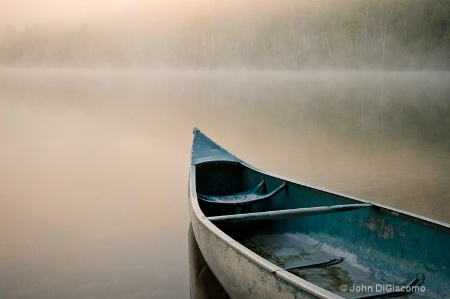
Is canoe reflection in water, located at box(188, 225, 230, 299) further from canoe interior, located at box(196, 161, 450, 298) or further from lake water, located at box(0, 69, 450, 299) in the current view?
canoe interior, located at box(196, 161, 450, 298)

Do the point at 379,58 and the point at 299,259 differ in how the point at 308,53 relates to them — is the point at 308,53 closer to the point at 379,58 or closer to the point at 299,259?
the point at 379,58

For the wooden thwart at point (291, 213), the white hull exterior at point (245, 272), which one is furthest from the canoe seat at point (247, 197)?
the wooden thwart at point (291, 213)

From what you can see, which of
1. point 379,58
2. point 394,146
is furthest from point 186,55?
point 394,146

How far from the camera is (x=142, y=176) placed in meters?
12.2

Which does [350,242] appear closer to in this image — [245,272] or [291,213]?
[291,213]

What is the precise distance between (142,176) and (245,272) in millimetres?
7911

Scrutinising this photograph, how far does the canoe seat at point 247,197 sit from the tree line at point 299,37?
10104 cm

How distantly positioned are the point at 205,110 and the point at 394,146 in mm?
14557

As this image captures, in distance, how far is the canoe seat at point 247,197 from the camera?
724 cm

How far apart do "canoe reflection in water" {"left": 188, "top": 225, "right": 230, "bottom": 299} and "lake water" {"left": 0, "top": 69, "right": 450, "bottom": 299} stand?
0.39 feet

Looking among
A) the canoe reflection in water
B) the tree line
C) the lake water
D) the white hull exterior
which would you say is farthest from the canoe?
the tree line

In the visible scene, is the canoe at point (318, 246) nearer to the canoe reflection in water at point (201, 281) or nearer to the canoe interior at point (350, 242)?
the canoe interior at point (350, 242)

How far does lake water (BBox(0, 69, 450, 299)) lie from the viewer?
692cm

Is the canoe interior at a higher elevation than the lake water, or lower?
higher
